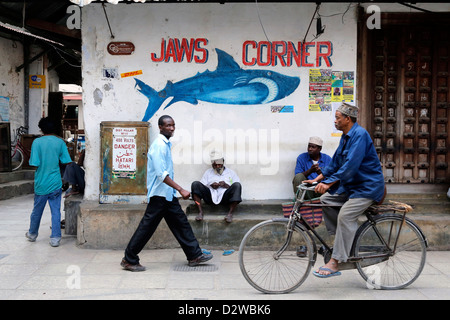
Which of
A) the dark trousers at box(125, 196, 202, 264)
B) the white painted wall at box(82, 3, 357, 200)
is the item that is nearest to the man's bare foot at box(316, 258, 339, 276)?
the dark trousers at box(125, 196, 202, 264)

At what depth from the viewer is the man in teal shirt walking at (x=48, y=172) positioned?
20.7 feet

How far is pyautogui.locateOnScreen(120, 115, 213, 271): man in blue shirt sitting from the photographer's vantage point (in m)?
4.96

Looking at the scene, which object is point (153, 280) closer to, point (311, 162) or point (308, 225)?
point (308, 225)

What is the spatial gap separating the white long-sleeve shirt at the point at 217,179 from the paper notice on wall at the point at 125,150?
40.7 inches

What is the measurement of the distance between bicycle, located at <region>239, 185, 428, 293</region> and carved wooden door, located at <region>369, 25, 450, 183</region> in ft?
7.70

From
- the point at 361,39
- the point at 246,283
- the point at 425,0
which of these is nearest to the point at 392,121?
the point at 361,39

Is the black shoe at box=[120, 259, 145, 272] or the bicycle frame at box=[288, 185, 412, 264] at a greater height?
the bicycle frame at box=[288, 185, 412, 264]

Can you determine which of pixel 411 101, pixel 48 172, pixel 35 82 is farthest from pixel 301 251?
pixel 35 82

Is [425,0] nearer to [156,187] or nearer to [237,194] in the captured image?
[237,194]

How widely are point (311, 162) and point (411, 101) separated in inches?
74.5

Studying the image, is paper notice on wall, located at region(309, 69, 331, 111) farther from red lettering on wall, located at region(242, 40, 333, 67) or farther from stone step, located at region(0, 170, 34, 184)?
stone step, located at region(0, 170, 34, 184)

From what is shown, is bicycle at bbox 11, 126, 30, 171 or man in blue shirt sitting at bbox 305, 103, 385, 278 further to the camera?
bicycle at bbox 11, 126, 30, 171

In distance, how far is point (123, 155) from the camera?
20.9 ft

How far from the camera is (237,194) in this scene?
244 inches
